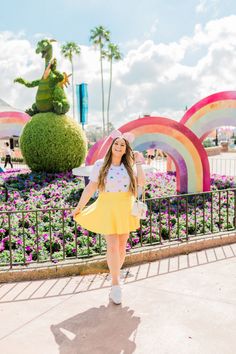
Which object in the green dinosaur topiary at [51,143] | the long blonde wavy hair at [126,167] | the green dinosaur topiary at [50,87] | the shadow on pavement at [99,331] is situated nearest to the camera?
the shadow on pavement at [99,331]

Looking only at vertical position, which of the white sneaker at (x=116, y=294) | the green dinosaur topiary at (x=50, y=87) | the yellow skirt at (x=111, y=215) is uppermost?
the green dinosaur topiary at (x=50, y=87)

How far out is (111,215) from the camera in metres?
3.52

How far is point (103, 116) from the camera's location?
50531 millimetres

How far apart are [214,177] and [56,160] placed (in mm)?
4490

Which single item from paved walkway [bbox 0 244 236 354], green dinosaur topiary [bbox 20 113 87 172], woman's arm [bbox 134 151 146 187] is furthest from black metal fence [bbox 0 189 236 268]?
green dinosaur topiary [bbox 20 113 87 172]

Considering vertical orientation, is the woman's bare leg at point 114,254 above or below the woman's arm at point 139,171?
below

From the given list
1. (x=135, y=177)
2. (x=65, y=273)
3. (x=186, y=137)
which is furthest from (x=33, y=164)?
(x=135, y=177)

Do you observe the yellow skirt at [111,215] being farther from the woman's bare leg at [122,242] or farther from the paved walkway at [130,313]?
the paved walkway at [130,313]

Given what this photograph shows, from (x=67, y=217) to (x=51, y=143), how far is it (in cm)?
361

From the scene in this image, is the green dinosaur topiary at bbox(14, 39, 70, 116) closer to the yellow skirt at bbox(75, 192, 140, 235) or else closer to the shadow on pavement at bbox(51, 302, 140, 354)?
the yellow skirt at bbox(75, 192, 140, 235)

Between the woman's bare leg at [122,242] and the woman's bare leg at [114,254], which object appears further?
the woman's bare leg at [122,242]

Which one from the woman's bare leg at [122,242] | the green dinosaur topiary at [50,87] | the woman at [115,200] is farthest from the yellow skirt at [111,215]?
the green dinosaur topiary at [50,87]

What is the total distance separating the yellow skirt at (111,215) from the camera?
3.50m

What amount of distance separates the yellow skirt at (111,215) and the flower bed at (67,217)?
0.97 meters
